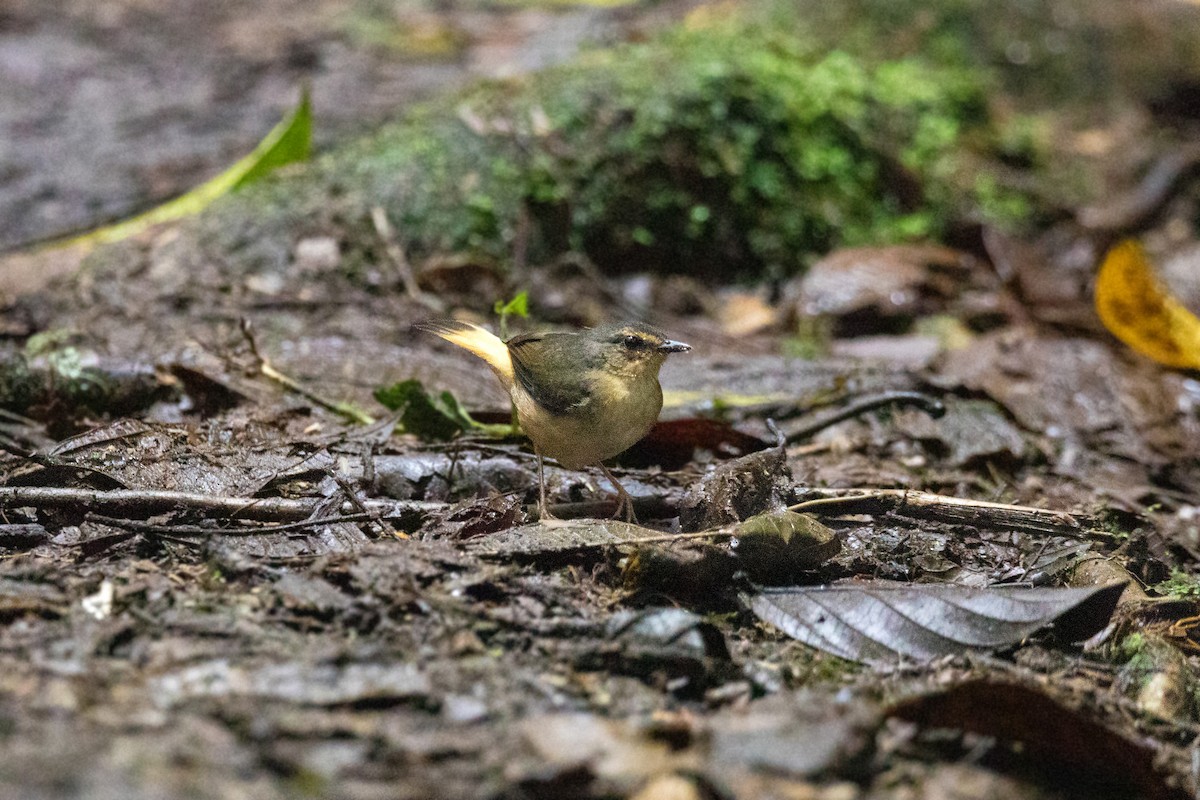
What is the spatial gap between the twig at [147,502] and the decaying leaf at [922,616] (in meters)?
1.42

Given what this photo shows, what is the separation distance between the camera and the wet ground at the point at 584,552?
1992 millimetres

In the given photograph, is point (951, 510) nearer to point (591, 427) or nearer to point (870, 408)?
point (870, 408)

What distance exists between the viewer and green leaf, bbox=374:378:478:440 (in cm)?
376

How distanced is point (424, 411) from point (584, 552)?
1198 mm

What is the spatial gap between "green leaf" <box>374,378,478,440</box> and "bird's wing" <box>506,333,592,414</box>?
1.02 feet

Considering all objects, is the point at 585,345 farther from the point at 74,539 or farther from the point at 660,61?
the point at 660,61

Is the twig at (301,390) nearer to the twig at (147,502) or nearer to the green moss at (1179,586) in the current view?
the twig at (147,502)

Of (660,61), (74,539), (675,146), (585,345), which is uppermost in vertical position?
(660,61)

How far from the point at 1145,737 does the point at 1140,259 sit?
3.52 meters

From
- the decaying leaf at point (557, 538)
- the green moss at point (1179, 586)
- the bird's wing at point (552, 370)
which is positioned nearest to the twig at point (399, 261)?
the bird's wing at point (552, 370)

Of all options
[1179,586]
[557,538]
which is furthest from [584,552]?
[1179,586]

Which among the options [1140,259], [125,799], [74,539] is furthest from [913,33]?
[125,799]

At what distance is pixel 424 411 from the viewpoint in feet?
12.5

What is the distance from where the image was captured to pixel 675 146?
606 centimetres
